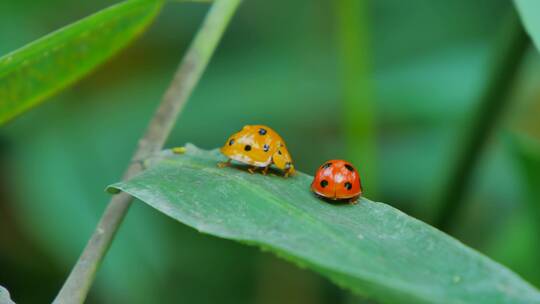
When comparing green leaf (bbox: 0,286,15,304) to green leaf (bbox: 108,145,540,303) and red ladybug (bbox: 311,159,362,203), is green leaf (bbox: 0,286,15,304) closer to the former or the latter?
green leaf (bbox: 108,145,540,303)

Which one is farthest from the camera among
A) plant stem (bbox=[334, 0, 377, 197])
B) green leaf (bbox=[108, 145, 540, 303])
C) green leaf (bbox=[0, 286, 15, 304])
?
plant stem (bbox=[334, 0, 377, 197])

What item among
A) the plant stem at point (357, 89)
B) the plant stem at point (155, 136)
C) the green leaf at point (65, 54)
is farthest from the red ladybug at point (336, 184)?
the plant stem at point (357, 89)

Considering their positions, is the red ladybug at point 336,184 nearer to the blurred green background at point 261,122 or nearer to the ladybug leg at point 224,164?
the ladybug leg at point 224,164

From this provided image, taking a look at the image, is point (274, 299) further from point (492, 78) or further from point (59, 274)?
point (492, 78)

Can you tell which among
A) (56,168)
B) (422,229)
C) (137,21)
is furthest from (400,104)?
(422,229)

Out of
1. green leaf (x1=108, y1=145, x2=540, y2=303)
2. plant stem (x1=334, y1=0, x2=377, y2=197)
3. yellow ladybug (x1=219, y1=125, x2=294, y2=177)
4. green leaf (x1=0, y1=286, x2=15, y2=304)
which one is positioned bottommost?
green leaf (x1=0, y1=286, x2=15, y2=304)

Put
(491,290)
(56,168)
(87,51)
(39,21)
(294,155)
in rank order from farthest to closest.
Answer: (294,155), (39,21), (56,168), (87,51), (491,290)

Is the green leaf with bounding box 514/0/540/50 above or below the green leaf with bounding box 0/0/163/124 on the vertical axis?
above

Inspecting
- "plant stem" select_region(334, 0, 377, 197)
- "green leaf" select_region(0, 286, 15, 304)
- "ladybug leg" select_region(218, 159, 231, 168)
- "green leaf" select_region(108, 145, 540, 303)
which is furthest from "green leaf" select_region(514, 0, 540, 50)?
"plant stem" select_region(334, 0, 377, 197)
